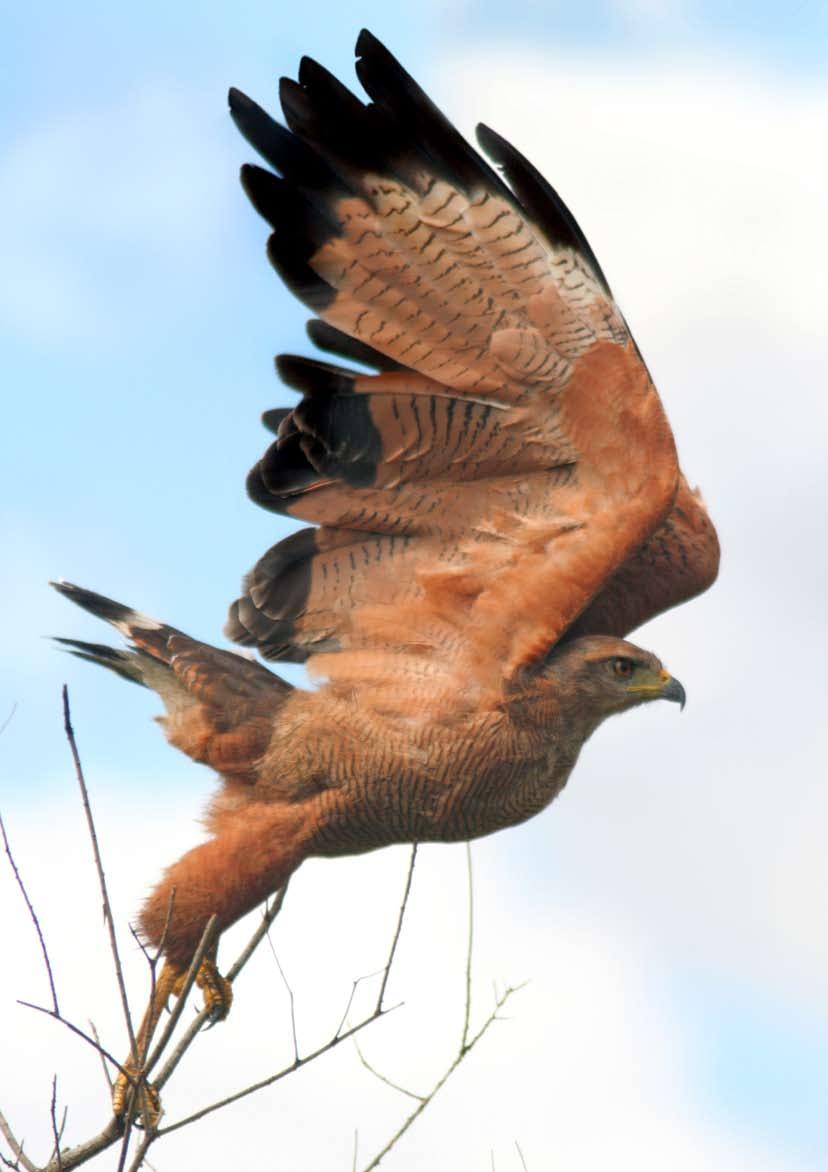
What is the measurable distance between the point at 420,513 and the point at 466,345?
1.76 feet

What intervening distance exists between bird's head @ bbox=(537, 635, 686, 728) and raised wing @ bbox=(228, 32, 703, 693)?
15 centimetres

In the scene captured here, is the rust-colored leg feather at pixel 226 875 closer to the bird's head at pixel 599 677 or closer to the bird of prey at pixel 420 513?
the bird of prey at pixel 420 513

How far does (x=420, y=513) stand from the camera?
Result: 5188mm

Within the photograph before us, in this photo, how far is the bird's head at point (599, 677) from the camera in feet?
17.1

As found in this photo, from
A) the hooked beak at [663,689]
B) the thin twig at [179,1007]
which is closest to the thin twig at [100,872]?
the thin twig at [179,1007]

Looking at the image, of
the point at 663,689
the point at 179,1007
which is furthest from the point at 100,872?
the point at 663,689

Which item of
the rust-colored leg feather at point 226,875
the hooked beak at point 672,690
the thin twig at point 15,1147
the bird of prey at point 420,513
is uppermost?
the bird of prey at point 420,513

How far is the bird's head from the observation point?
5.21 meters

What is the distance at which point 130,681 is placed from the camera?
19.0ft

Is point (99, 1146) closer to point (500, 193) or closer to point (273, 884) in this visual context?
point (273, 884)

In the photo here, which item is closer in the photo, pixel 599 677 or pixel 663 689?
pixel 599 677

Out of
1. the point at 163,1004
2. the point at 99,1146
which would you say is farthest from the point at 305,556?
the point at 99,1146

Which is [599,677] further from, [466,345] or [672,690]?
[466,345]

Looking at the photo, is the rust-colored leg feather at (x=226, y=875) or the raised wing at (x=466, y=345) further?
the rust-colored leg feather at (x=226, y=875)
